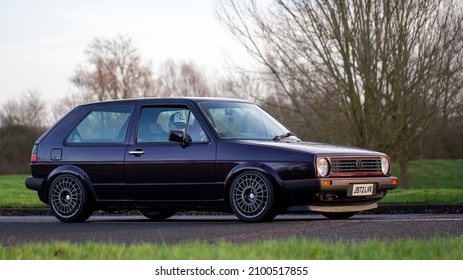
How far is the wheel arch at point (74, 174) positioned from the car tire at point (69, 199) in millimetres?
52

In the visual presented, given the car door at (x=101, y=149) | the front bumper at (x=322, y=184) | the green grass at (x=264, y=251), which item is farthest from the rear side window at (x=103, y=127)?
the green grass at (x=264, y=251)

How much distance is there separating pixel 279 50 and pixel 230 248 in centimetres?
1804

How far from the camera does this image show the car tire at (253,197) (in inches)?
444

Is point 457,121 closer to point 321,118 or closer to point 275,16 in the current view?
point 321,118

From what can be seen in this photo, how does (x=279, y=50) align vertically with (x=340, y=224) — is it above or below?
above

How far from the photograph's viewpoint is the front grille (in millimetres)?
Result: 11411

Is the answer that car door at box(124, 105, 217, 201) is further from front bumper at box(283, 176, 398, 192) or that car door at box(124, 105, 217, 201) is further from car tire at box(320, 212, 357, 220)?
car tire at box(320, 212, 357, 220)

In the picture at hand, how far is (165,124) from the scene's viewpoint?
40.8 ft

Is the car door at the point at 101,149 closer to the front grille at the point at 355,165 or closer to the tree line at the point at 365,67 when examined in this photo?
the front grille at the point at 355,165

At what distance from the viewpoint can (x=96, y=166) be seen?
12641 mm

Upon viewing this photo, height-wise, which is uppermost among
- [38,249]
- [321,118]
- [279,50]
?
[279,50]

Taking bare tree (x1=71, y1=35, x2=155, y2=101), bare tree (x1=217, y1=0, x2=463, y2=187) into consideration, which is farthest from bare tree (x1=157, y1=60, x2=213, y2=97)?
bare tree (x1=217, y1=0, x2=463, y2=187)
